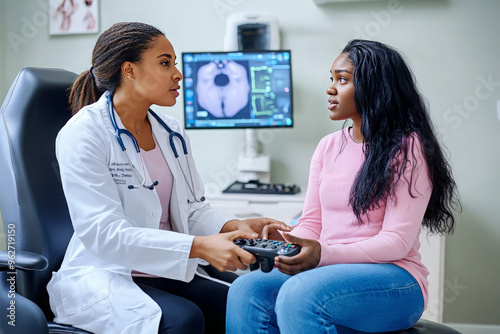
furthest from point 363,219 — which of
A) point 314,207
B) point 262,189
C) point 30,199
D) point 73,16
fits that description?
point 73,16

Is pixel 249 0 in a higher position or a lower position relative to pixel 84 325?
higher

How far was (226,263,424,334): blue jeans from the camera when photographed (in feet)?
3.65

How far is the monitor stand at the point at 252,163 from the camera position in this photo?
260cm

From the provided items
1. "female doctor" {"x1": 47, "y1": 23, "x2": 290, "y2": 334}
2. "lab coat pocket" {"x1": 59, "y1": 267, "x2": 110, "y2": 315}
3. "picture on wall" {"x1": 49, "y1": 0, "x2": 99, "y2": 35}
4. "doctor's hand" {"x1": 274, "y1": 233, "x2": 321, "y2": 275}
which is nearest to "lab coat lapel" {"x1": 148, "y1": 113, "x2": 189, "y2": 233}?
"female doctor" {"x1": 47, "y1": 23, "x2": 290, "y2": 334}

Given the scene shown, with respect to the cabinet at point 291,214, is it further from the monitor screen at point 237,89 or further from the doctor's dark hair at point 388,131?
the doctor's dark hair at point 388,131

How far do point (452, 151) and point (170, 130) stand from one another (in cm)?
162

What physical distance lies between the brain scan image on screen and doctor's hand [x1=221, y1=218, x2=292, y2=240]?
1075 mm

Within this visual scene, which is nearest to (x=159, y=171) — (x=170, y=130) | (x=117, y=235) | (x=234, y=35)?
(x=170, y=130)

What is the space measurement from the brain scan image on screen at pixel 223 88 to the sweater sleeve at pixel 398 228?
1.33 meters

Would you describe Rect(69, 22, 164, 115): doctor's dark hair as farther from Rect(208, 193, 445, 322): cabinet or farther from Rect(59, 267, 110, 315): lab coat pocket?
Rect(208, 193, 445, 322): cabinet

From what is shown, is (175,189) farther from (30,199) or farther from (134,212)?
(30,199)

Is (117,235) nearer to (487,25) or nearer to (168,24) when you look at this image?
(168,24)

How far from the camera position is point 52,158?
1407mm

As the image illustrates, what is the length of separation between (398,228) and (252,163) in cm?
143
